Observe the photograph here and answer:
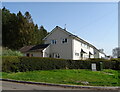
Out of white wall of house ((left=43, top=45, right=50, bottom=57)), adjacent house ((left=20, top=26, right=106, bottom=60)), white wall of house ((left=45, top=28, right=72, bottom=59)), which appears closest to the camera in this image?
adjacent house ((left=20, top=26, right=106, bottom=60))

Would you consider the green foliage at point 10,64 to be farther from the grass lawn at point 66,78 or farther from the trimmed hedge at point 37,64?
the grass lawn at point 66,78

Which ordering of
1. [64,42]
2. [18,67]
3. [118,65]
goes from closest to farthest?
1. [18,67]
2. [118,65]
3. [64,42]

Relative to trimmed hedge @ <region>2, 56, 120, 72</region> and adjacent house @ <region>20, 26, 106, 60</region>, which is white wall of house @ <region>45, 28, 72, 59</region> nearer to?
adjacent house @ <region>20, 26, 106, 60</region>

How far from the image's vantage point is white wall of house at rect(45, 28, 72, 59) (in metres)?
39.9

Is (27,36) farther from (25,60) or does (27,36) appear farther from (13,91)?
(13,91)

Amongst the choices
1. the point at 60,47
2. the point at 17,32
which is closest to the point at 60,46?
the point at 60,47

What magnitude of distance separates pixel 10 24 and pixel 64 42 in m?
26.8

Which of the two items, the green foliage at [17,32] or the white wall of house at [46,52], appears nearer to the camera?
the white wall of house at [46,52]

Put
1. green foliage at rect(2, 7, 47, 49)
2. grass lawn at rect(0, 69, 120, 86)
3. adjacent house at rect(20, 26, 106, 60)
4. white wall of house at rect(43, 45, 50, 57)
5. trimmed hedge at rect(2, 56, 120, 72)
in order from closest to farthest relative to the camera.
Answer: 1. grass lawn at rect(0, 69, 120, 86)
2. trimmed hedge at rect(2, 56, 120, 72)
3. adjacent house at rect(20, 26, 106, 60)
4. white wall of house at rect(43, 45, 50, 57)
5. green foliage at rect(2, 7, 47, 49)

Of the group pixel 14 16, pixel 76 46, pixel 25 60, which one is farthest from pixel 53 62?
pixel 14 16

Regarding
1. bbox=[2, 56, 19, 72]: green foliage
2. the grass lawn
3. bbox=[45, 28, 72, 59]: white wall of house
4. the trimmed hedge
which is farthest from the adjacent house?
the grass lawn

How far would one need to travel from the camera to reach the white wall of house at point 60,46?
3994 centimetres

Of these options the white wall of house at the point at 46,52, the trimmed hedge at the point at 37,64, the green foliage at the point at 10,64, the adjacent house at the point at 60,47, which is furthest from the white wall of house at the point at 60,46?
the green foliage at the point at 10,64

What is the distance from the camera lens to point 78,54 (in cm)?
4319
